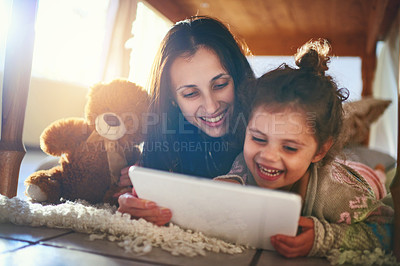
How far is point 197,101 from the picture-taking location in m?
0.98

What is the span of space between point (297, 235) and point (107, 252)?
0.35m

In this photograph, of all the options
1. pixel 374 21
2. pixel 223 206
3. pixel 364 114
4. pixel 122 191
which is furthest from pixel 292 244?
pixel 374 21

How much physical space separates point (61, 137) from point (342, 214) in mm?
798

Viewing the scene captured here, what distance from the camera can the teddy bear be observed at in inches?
41.3

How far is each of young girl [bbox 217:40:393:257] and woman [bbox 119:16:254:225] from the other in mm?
131

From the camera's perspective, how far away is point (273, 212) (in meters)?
0.63

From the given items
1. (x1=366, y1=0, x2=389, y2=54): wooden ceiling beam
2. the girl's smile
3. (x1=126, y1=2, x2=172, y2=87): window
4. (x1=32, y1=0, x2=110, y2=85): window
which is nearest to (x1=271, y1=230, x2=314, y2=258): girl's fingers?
the girl's smile

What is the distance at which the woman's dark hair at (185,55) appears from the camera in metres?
0.99

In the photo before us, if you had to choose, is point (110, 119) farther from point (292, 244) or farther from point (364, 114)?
point (364, 114)

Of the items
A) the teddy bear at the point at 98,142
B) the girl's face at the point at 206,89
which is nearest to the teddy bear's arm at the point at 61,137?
the teddy bear at the point at 98,142

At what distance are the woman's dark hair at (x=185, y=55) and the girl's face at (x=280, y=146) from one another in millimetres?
159

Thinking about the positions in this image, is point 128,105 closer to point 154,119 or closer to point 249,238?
point 154,119

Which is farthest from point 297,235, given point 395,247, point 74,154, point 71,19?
point 71,19

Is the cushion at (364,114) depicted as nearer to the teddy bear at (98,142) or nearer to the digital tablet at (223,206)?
the teddy bear at (98,142)
